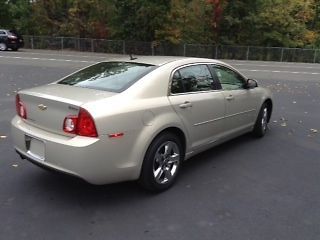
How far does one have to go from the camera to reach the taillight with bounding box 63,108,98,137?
12.5ft

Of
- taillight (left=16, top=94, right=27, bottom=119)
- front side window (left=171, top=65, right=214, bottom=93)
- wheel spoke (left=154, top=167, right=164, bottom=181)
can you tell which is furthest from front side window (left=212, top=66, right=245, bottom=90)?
taillight (left=16, top=94, right=27, bottom=119)

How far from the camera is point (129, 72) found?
4.74 meters

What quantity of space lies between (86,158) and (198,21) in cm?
3065

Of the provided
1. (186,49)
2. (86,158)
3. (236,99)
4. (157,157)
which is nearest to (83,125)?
(86,158)

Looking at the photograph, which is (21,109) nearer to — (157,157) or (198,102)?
(157,157)

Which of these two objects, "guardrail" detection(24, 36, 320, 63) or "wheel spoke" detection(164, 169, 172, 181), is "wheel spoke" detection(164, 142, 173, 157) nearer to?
"wheel spoke" detection(164, 169, 172, 181)

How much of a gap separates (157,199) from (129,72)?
1510 millimetres

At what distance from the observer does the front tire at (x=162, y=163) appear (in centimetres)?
429

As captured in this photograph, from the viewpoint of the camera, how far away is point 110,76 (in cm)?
475

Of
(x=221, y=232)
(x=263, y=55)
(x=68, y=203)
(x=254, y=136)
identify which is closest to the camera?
(x=221, y=232)

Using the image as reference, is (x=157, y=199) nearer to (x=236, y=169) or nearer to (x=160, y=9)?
(x=236, y=169)

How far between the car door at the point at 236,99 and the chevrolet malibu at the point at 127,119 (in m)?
0.03

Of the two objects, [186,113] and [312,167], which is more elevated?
[186,113]

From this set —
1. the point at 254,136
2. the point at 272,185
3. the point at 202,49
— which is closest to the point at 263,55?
the point at 202,49
